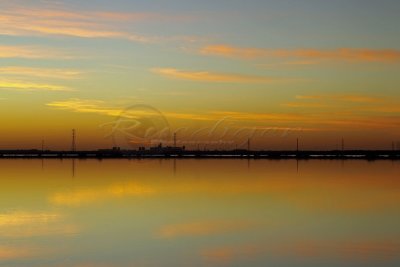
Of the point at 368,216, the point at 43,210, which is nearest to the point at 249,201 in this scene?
the point at 368,216

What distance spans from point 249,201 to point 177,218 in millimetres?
8026

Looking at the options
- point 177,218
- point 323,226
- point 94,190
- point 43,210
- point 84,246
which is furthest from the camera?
point 94,190

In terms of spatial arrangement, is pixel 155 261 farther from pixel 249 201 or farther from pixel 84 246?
pixel 249 201

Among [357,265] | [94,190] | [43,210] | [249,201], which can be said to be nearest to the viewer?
[357,265]

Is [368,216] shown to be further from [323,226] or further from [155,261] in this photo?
[155,261]

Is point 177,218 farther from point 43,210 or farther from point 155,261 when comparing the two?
point 155,261

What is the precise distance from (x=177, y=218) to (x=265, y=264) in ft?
32.5

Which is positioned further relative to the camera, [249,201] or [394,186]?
[394,186]

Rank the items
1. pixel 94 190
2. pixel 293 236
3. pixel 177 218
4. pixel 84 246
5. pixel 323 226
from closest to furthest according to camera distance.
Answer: pixel 84 246 < pixel 293 236 < pixel 323 226 < pixel 177 218 < pixel 94 190

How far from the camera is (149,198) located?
3703cm

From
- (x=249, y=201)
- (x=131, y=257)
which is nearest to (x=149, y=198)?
(x=249, y=201)

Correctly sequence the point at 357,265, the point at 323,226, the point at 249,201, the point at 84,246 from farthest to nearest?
the point at 249,201, the point at 323,226, the point at 84,246, the point at 357,265

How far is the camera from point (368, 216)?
1117 inches

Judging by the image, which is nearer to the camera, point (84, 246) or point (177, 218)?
point (84, 246)
